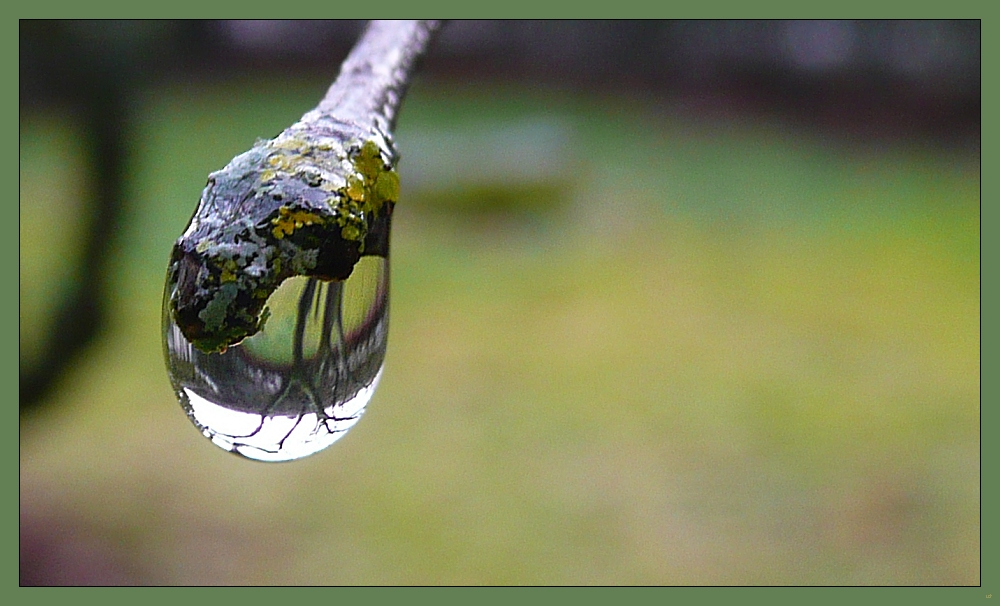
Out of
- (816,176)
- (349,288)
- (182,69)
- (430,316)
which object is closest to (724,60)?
(816,176)

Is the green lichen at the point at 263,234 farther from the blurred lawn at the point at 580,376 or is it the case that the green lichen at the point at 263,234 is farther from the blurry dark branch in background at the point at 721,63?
the blurry dark branch in background at the point at 721,63

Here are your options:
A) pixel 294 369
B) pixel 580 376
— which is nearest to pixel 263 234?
pixel 294 369

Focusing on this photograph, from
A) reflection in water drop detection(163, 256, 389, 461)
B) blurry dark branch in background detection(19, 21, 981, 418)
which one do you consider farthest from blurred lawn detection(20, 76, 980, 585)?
reflection in water drop detection(163, 256, 389, 461)

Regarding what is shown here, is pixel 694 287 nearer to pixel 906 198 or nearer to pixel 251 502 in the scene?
pixel 906 198

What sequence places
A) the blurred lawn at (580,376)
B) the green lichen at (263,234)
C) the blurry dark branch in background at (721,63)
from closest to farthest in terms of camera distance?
the green lichen at (263,234), the blurred lawn at (580,376), the blurry dark branch in background at (721,63)

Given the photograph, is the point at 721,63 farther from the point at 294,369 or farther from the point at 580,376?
the point at 294,369

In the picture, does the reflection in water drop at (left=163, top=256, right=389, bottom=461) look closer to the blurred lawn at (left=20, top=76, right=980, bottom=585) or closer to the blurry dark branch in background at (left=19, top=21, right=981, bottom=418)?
the blurred lawn at (left=20, top=76, right=980, bottom=585)

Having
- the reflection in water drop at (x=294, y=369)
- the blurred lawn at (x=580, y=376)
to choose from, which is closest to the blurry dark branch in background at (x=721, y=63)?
the blurred lawn at (x=580, y=376)
